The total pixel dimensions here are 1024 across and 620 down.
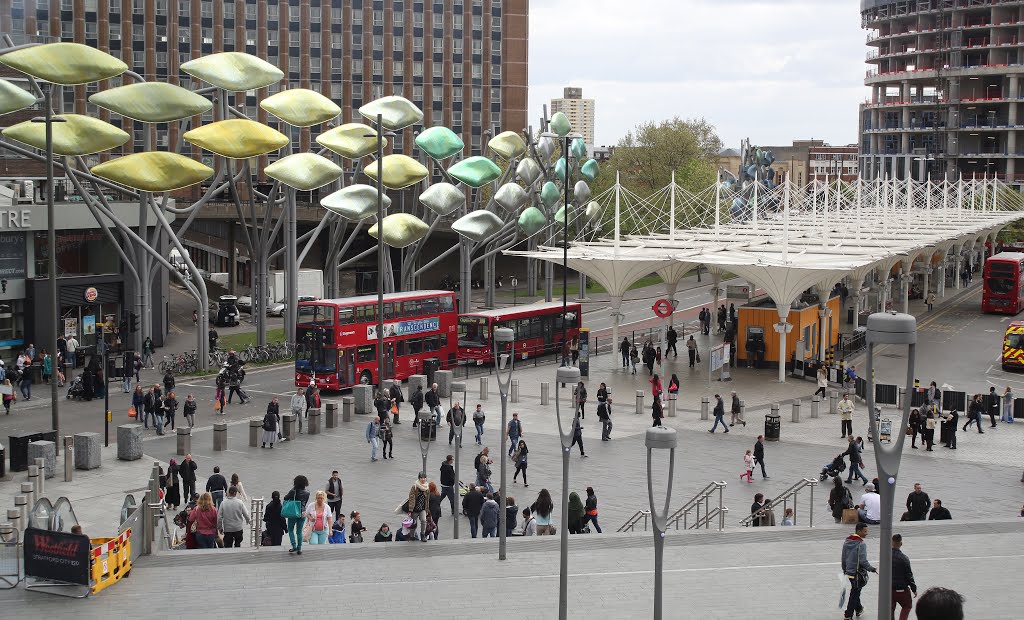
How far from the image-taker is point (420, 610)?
18219 millimetres

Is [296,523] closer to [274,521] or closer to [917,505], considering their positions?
Result: [274,521]

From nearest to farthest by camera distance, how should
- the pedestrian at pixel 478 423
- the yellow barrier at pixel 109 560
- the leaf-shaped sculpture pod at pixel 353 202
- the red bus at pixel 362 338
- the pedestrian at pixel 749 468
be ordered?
the yellow barrier at pixel 109 560 → the pedestrian at pixel 749 468 → the pedestrian at pixel 478 423 → the red bus at pixel 362 338 → the leaf-shaped sculpture pod at pixel 353 202

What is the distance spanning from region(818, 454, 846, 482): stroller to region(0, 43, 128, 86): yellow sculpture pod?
28649 millimetres

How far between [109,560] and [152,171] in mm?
27148

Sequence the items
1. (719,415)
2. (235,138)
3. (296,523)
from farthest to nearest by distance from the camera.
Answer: (235,138), (719,415), (296,523)

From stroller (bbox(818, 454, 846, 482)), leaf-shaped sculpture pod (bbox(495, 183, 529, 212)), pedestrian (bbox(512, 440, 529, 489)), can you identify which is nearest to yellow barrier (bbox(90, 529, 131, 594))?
pedestrian (bbox(512, 440, 529, 489))

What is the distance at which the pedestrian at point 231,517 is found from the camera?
71.1 ft

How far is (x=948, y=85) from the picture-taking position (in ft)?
462

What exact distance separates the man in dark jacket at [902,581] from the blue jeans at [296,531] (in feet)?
32.0

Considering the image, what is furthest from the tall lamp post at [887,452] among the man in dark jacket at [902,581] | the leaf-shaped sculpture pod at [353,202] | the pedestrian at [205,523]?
the leaf-shaped sculpture pod at [353,202]

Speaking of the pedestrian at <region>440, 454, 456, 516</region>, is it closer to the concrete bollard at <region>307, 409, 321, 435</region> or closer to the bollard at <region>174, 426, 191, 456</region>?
the bollard at <region>174, 426, 191, 456</region>

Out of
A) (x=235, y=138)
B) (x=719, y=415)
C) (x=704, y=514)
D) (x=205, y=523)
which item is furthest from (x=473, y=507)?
(x=235, y=138)

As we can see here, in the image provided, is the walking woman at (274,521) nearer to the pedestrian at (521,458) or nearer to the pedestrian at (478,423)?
the pedestrian at (521,458)

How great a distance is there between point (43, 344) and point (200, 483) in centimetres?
2190
